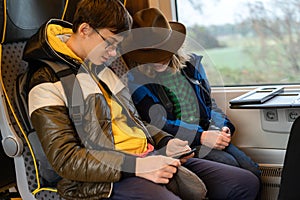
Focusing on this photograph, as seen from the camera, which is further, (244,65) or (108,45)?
(244,65)

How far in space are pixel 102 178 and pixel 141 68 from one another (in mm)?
614

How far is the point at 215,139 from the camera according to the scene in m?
1.73

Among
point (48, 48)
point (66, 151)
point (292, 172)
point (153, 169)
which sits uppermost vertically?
point (48, 48)

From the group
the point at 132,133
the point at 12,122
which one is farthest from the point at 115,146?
the point at 12,122

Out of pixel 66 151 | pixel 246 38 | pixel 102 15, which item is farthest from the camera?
pixel 246 38

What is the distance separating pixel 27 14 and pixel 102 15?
271mm

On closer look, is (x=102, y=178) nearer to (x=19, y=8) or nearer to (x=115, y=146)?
(x=115, y=146)

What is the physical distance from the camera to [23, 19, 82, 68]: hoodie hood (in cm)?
133

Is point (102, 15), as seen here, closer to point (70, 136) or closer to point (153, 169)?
point (70, 136)

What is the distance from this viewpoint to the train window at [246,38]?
6.63ft

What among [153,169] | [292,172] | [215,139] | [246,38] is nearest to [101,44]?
[153,169]

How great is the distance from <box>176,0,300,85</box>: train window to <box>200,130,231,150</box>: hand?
0.44m

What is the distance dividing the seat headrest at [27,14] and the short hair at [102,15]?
0.18m

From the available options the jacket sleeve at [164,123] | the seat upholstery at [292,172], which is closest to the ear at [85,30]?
the jacket sleeve at [164,123]
